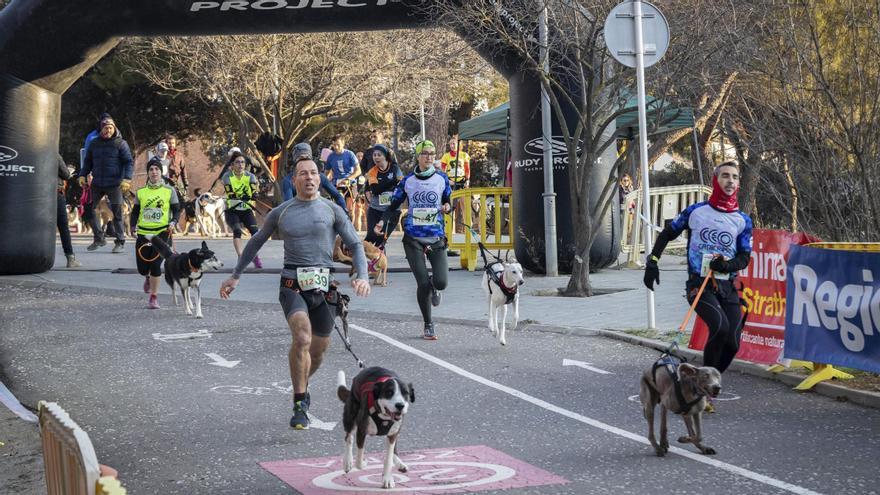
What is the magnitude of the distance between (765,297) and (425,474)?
16.3 ft

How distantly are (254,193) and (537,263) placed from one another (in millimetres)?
4647

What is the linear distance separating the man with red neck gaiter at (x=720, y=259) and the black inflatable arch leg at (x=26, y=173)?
12.1 metres

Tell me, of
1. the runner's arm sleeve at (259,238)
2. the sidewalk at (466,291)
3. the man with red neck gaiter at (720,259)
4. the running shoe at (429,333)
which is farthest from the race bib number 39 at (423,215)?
the man with red neck gaiter at (720,259)

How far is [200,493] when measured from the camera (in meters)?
6.44

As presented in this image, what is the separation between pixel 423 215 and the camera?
12398mm

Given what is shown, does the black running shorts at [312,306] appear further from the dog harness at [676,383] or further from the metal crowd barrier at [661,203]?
the metal crowd barrier at [661,203]

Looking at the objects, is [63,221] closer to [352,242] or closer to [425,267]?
[425,267]

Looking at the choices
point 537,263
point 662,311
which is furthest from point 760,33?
point 537,263

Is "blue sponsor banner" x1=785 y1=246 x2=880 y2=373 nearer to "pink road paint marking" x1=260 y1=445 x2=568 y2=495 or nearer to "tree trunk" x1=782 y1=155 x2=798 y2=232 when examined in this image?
"tree trunk" x1=782 y1=155 x2=798 y2=232

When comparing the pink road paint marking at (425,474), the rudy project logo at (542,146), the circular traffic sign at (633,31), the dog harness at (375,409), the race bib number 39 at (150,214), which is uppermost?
the circular traffic sign at (633,31)

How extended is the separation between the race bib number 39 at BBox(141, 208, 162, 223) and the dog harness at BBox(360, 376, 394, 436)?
9.21 metres

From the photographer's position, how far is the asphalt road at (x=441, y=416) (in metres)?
6.74

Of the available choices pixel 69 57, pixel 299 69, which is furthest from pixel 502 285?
pixel 299 69

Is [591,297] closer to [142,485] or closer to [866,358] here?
[866,358]
